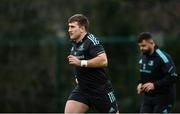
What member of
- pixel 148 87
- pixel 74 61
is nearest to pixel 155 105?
pixel 148 87

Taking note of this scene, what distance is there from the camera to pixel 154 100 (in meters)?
12.3

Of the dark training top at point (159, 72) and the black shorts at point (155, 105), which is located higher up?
the dark training top at point (159, 72)

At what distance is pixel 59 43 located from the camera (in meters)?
18.5

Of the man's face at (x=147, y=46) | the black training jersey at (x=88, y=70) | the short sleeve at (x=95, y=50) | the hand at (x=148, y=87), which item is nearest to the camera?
the short sleeve at (x=95, y=50)

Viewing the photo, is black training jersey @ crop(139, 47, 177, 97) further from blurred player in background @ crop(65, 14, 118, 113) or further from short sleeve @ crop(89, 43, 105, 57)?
short sleeve @ crop(89, 43, 105, 57)

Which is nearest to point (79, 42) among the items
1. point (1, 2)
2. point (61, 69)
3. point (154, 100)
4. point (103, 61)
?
point (103, 61)

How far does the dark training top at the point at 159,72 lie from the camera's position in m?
12.0

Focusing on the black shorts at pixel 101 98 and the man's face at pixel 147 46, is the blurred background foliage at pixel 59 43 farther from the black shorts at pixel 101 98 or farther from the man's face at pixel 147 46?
the black shorts at pixel 101 98

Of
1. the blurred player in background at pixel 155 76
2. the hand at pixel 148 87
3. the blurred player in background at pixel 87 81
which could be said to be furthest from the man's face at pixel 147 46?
the blurred player in background at pixel 87 81

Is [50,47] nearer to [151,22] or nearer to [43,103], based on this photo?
[43,103]

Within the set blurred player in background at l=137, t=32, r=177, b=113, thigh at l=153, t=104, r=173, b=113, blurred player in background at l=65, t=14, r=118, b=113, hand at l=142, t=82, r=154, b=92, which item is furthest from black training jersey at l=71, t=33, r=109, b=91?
thigh at l=153, t=104, r=173, b=113

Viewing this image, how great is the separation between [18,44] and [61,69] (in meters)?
1.40

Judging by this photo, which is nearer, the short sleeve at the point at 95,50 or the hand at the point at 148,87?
the short sleeve at the point at 95,50

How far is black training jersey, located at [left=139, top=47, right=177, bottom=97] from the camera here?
12023 mm
